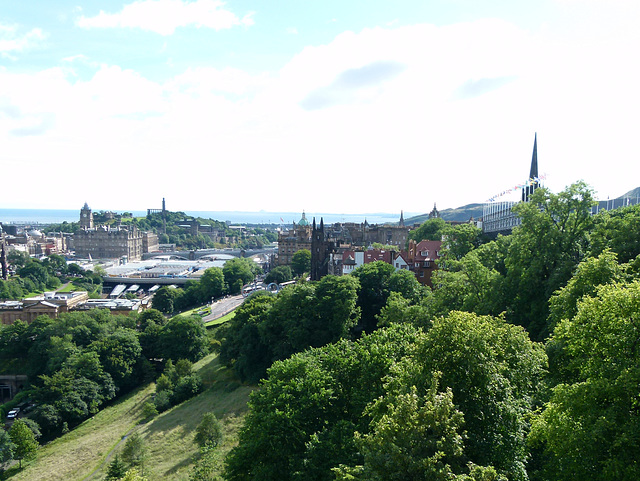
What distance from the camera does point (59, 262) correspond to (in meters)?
119

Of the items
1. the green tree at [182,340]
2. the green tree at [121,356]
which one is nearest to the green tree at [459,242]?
the green tree at [182,340]

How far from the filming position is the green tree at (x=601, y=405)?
11327 mm

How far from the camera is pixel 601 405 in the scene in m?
12.3

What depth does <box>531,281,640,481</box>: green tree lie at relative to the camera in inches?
446

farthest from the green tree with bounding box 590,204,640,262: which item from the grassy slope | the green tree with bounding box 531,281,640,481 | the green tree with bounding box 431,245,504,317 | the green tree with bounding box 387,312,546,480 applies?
the grassy slope

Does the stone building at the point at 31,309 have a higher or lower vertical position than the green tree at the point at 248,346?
lower

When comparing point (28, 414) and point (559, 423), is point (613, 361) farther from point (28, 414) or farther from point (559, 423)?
point (28, 414)

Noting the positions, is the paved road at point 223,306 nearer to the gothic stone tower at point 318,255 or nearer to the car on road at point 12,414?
the gothic stone tower at point 318,255

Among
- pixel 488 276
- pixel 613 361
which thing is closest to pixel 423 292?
pixel 488 276

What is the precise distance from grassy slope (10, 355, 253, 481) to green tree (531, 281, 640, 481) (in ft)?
73.0

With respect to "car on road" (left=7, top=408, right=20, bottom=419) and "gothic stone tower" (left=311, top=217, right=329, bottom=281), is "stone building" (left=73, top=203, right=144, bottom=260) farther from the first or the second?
"car on road" (left=7, top=408, right=20, bottom=419)

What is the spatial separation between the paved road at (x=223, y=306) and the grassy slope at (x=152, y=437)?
26756 millimetres

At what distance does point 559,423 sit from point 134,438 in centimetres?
2779

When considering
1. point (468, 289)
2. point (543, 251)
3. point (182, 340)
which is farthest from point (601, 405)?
point (182, 340)
